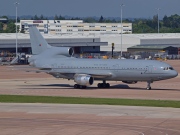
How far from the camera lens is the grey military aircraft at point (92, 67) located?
82769 mm

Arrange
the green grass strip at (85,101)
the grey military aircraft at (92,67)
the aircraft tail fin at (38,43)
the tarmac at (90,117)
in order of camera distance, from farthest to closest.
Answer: the aircraft tail fin at (38,43) → the grey military aircraft at (92,67) → the green grass strip at (85,101) → the tarmac at (90,117)

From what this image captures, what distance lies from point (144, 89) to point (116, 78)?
12.6 ft

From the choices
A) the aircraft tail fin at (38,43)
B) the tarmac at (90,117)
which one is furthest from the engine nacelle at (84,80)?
the aircraft tail fin at (38,43)

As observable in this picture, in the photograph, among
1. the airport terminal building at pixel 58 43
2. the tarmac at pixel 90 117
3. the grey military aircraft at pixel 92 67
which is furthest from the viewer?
the airport terminal building at pixel 58 43

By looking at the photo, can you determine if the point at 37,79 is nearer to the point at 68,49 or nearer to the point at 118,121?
the point at 68,49

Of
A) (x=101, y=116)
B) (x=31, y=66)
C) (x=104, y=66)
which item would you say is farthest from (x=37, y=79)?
(x=101, y=116)

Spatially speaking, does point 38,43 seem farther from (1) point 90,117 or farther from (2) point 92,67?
(1) point 90,117

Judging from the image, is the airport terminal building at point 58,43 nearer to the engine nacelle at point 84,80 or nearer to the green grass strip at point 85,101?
the engine nacelle at point 84,80

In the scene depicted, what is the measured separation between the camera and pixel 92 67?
8612 cm

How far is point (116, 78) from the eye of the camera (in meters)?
85.1

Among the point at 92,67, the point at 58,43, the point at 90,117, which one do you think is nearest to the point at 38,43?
the point at 92,67

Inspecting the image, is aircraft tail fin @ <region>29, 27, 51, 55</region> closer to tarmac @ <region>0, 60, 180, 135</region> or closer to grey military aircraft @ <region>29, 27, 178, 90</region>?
grey military aircraft @ <region>29, 27, 178, 90</region>

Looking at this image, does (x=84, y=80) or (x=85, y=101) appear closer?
(x=85, y=101)

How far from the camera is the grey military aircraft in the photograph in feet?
272
